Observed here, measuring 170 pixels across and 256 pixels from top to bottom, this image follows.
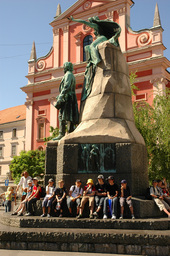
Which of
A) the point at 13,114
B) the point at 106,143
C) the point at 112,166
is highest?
the point at 13,114

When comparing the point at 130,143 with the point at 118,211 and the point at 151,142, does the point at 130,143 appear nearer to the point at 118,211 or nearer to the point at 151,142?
the point at 118,211

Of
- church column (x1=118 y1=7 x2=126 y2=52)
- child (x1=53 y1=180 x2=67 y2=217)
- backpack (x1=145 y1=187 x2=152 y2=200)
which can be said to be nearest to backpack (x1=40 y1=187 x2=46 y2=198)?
child (x1=53 y1=180 x2=67 y2=217)

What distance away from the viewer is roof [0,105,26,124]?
44.0 meters

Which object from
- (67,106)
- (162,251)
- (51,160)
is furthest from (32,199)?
(162,251)

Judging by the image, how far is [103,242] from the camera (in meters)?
5.01

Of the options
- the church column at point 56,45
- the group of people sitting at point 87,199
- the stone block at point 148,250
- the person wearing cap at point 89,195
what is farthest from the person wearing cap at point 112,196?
the church column at point 56,45

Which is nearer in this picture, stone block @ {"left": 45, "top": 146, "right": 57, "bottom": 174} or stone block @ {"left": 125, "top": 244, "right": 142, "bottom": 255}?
stone block @ {"left": 125, "top": 244, "right": 142, "bottom": 255}

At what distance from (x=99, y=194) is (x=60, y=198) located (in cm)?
82

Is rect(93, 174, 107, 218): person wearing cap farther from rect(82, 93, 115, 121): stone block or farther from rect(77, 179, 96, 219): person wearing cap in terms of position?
rect(82, 93, 115, 121): stone block

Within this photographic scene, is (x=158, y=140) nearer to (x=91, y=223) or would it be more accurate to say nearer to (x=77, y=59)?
(x=91, y=223)

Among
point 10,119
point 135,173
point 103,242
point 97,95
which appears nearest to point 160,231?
point 103,242

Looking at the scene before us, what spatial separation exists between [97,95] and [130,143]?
4.95ft

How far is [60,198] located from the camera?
642 cm

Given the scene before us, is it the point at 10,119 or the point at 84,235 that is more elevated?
the point at 10,119
